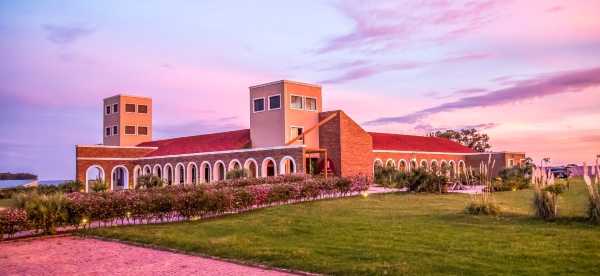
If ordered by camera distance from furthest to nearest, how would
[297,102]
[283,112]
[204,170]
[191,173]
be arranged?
[191,173], [204,170], [297,102], [283,112]

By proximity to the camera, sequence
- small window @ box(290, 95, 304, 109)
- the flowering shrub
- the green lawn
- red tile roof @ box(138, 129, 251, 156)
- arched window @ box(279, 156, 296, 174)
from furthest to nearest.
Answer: red tile roof @ box(138, 129, 251, 156)
small window @ box(290, 95, 304, 109)
arched window @ box(279, 156, 296, 174)
the flowering shrub
the green lawn

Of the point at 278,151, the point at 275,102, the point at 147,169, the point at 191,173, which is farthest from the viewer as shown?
the point at 147,169

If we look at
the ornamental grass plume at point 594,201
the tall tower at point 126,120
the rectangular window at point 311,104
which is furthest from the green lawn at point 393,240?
the tall tower at point 126,120

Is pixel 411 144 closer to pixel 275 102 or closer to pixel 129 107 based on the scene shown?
pixel 275 102

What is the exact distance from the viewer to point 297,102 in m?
34.7

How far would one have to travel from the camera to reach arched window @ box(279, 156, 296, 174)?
1226 inches

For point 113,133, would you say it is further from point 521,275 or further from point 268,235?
point 521,275

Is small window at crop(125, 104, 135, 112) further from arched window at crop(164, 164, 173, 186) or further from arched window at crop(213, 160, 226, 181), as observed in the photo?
arched window at crop(213, 160, 226, 181)

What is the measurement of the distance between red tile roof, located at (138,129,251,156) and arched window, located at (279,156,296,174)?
201 inches

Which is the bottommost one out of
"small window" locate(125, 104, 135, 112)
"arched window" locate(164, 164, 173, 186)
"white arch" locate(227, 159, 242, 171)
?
"arched window" locate(164, 164, 173, 186)

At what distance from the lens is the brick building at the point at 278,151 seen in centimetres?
3309

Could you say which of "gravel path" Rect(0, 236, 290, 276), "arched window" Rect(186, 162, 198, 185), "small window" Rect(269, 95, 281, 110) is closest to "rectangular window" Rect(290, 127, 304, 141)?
"small window" Rect(269, 95, 281, 110)

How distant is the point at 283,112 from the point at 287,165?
12.4 ft

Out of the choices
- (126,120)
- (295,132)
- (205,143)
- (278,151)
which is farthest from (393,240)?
(126,120)
